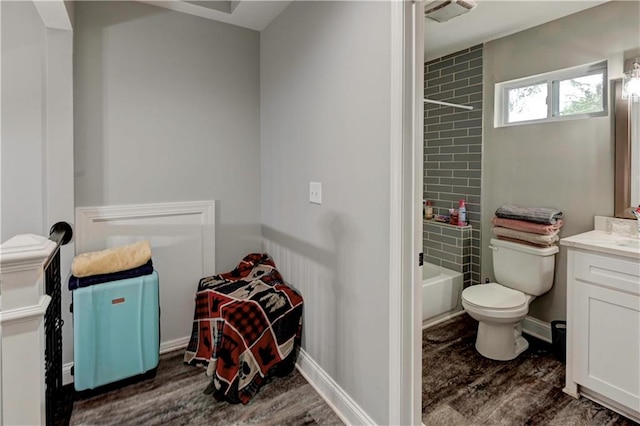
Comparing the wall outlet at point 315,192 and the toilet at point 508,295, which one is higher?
the wall outlet at point 315,192

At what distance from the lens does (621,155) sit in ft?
7.34

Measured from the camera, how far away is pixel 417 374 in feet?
5.17

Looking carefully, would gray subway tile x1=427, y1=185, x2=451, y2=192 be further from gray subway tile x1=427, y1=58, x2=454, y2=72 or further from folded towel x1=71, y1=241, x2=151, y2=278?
folded towel x1=71, y1=241, x2=151, y2=278

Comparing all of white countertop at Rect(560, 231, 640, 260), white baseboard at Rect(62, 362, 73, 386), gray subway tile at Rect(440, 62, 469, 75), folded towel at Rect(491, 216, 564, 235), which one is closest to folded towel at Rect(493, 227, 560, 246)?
folded towel at Rect(491, 216, 564, 235)

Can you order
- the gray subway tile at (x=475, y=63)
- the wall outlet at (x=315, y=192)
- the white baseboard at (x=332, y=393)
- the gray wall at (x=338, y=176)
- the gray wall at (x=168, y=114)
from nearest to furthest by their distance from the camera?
the gray wall at (x=338, y=176) < the white baseboard at (x=332, y=393) < the wall outlet at (x=315, y=192) < the gray wall at (x=168, y=114) < the gray subway tile at (x=475, y=63)

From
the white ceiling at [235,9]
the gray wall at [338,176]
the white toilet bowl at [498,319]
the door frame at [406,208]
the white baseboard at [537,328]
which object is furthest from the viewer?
the white baseboard at [537,328]

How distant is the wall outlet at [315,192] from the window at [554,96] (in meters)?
1.85

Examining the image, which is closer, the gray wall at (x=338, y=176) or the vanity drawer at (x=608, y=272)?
the gray wall at (x=338, y=176)

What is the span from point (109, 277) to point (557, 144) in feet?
10.2

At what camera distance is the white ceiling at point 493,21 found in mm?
2354

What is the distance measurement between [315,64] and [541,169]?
6.19 ft

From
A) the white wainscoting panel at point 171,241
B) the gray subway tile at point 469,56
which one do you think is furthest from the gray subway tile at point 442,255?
the white wainscoting panel at point 171,241

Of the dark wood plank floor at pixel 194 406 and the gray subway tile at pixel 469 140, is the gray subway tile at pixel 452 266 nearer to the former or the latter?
the gray subway tile at pixel 469 140

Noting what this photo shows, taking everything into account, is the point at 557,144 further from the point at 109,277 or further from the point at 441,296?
the point at 109,277
